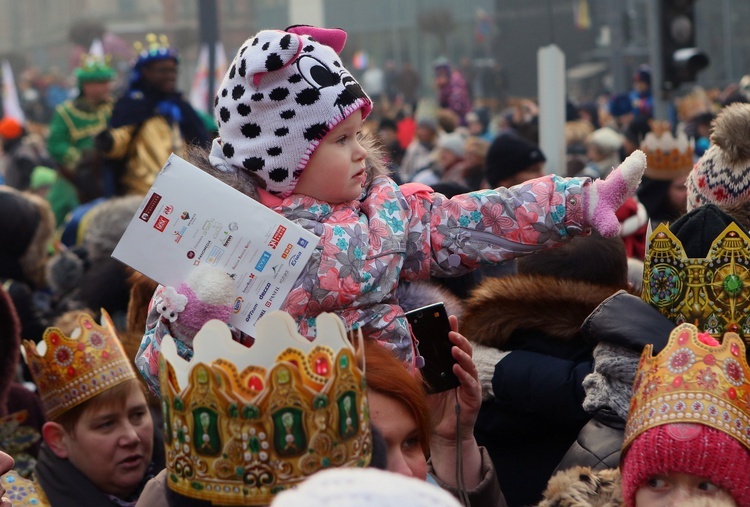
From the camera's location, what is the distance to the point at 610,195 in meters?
2.78

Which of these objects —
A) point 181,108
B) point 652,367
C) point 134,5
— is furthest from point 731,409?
point 134,5

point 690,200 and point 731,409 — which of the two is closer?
point 731,409

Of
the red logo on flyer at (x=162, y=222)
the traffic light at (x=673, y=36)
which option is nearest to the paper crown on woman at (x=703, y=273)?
the red logo on flyer at (x=162, y=222)

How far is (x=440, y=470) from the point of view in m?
3.07

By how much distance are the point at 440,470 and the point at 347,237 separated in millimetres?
703

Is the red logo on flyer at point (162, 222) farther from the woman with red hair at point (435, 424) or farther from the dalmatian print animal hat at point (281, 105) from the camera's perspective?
the woman with red hair at point (435, 424)

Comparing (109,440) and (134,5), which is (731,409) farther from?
(134,5)

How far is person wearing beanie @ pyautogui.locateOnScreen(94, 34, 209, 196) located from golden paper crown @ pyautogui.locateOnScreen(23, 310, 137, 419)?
4.87m

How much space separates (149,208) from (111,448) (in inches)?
47.3

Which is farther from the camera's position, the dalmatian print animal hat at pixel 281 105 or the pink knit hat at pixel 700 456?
the dalmatian print animal hat at pixel 281 105

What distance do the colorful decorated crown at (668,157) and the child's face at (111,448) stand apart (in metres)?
3.43

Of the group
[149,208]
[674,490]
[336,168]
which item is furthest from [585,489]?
[149,208]

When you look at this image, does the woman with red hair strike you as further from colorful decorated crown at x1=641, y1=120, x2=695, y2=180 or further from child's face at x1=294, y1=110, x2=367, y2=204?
colorful decorated crown at x1=641, y1=120, x2=695, y2=180

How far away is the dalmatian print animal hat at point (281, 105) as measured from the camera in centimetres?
275
